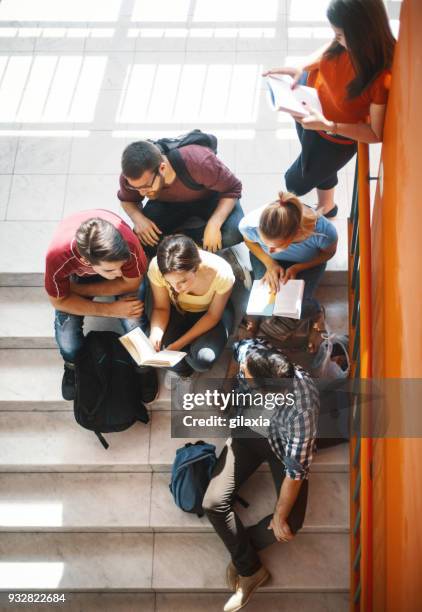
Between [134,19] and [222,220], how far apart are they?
101 inches

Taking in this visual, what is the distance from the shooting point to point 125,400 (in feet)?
13.2

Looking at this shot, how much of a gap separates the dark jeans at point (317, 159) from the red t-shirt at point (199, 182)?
43cm

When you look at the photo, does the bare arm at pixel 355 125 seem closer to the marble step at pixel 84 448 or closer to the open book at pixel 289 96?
the open book at pixel 289 96

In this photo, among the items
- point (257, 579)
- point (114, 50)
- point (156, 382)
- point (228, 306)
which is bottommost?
point (257, 579)

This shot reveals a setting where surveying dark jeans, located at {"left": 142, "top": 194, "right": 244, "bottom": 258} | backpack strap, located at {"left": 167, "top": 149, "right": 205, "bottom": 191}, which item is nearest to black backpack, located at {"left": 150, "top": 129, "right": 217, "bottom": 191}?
backpack strap, located at {"left": 167, "top": 149, "right": 205, "bottom": 191}

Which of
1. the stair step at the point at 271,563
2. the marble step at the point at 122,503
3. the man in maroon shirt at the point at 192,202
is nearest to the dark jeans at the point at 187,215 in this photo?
the man in maroon shirt at the point at 192,202

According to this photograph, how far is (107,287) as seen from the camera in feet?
12.6

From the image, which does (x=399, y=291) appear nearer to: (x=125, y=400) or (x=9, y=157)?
(x=125, y=400)

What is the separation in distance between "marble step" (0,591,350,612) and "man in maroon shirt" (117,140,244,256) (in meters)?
2.13

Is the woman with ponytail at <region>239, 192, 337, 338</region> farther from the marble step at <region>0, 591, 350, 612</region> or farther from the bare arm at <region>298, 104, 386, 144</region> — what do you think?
the marble step at <region>0, 591, 350, 612</region>

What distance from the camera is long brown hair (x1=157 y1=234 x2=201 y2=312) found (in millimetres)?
3342

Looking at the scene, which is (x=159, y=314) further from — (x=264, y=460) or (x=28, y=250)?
(x=28, y=250)

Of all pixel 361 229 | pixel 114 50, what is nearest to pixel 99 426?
pixel 361 229

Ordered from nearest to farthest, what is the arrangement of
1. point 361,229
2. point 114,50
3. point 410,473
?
point 410,473, point 361,229, point 114,50
